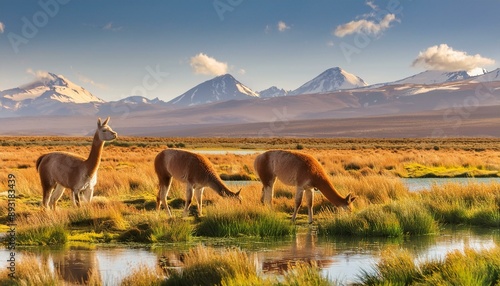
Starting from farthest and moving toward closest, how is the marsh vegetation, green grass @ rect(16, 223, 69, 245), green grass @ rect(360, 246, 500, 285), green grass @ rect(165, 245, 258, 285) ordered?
green grass @ rect(16, 223, 69, 245), the marsh vegetation, green grass @ rect(165, 245, 258, 285), green grass @ rect(360, 246, 500, 285)

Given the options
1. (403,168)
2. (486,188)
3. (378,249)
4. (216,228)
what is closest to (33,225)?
(216,228)

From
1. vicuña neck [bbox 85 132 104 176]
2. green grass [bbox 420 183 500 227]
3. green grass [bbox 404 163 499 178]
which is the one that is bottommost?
green grass [bbox 404 163 499 178]

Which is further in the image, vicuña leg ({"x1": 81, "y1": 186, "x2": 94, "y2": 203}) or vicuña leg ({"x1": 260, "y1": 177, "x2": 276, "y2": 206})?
vicuña leg ({"x1": 260, "y1": 177, "x2": 276, "y2": 206})

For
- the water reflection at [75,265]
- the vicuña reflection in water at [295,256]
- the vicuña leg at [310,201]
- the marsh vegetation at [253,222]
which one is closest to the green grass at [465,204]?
the marsh vegetation at [253,222]

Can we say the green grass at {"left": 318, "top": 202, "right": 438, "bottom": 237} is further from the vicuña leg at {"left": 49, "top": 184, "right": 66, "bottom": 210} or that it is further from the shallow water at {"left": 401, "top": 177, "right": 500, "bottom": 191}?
the shallow water at {"left": 401, "top": 177, "right": 500, "bottom": 191}

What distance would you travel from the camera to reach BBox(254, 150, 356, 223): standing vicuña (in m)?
16.1

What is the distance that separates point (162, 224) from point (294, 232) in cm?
274

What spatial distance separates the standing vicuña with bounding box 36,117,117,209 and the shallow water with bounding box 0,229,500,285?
2.69 metres

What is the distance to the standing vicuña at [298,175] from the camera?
52.8ft

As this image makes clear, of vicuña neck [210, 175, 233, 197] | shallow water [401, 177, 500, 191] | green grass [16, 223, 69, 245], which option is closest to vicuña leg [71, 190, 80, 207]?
green grass [16, 223, 69, 245]

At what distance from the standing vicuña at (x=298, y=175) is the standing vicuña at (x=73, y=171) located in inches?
140

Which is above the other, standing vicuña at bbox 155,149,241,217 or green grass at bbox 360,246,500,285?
standing vicuña at bbox 155,149,241,217

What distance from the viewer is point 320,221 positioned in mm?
16062

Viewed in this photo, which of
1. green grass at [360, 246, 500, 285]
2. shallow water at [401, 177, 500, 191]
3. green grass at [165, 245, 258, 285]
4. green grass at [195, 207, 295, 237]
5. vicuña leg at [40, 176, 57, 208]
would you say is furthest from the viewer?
shallow water at [401, 177, 500, 191]
